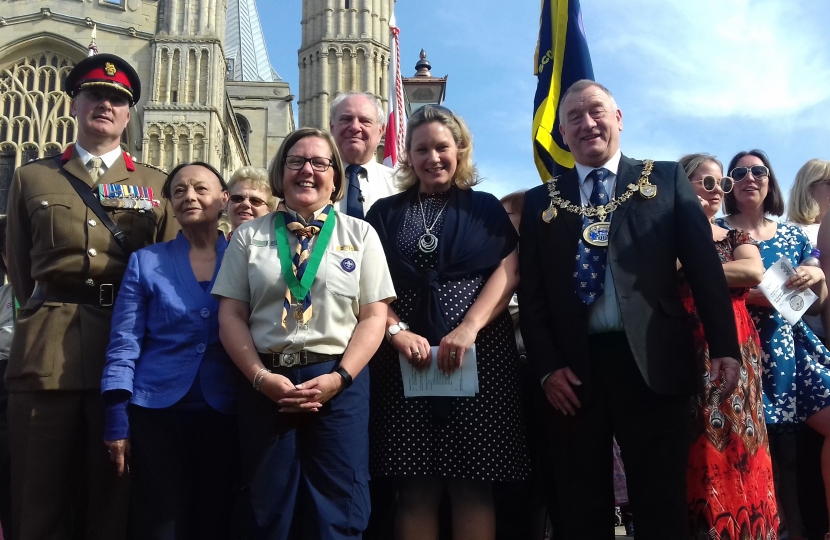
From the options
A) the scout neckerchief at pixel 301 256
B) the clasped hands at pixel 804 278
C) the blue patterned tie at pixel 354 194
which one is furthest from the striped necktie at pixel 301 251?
the clasped hands at pixel 804 278

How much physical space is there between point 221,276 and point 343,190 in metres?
0.64

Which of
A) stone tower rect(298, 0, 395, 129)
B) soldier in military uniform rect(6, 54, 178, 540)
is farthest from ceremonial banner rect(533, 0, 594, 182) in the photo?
stone tower rect(298, 0, 395, 129)

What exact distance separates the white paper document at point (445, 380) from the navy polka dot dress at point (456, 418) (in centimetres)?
5

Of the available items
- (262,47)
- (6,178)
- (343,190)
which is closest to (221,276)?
(343,190)

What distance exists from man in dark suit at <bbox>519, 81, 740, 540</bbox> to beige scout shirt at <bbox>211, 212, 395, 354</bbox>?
0.65 m

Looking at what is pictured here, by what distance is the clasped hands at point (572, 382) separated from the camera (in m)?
2.63

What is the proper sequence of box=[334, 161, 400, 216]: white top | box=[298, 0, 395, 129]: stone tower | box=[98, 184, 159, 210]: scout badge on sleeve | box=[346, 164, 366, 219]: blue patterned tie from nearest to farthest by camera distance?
1. box=[98, 184, 159, 210]: scout badge on sleeve
2. box=[346, 164, 366, 219]: blue patterned tie
3. box=[334, 161, 400, 216]: white top
4. box=[298, 0, 395, 129]: stone tower

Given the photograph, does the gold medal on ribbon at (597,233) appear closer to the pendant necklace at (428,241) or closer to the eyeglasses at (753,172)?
the pendant necklace at (428,241)

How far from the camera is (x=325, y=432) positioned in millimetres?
2602

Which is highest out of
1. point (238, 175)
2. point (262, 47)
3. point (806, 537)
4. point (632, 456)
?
point (262, 47)

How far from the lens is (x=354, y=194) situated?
3807mm

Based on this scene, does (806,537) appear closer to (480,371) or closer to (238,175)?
(480,371)

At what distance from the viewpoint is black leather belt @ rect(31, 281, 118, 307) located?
124 inches

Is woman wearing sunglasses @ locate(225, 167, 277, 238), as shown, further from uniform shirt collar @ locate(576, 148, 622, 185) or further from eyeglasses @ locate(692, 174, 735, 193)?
eyeglasses @ locate(692, 174, 735, 193)
